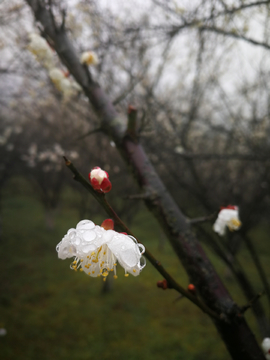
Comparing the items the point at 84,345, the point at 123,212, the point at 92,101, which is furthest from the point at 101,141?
the point at 84,345

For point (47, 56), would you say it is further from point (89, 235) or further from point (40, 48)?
point (89, 235)

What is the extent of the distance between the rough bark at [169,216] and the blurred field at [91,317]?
2.84 meters

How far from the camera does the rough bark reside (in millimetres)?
981

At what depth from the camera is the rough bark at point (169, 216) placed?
98 centimetres

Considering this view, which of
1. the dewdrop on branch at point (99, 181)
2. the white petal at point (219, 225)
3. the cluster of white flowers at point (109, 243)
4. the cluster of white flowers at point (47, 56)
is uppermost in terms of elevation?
the cluster of white flowers at point (47, 56)

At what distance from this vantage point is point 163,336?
3.65 m

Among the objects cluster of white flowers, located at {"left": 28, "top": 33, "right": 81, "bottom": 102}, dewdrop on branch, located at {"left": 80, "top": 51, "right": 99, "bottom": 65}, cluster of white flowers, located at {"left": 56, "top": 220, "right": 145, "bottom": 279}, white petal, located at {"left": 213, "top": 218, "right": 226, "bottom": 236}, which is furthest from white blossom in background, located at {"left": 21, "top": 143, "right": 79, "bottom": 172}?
cluster of white flowers, located at {"left": 56, "top": 220, "right": 145, "bottom": 279}

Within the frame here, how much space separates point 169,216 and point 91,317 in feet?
11.6

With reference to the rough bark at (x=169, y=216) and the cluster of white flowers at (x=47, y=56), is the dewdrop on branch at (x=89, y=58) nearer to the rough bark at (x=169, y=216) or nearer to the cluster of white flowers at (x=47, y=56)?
the rough bark at (x=169, y=216)

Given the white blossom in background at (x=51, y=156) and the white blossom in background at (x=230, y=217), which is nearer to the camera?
the white blossom in background at (x=230, y=217)

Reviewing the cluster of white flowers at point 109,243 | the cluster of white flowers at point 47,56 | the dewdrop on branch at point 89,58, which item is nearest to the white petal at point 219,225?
the cluster of white flowers at point 109,243

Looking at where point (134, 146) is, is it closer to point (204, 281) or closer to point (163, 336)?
point (204, 281)

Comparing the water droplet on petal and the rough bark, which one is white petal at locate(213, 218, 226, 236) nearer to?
the rough bark

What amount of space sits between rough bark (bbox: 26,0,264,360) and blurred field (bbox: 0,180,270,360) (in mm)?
2838
